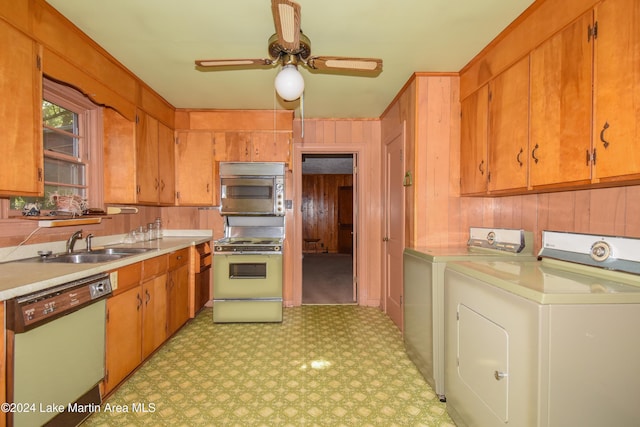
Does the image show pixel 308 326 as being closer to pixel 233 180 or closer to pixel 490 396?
pixel 233 180

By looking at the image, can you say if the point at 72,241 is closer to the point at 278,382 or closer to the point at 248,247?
the point at 248,247

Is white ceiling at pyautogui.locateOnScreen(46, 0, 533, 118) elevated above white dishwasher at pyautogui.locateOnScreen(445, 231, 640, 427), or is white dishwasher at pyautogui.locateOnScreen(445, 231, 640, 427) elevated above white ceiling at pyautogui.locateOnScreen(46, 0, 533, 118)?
white ceiling at pyautogui.locateOnScreen(46, 0, 533, 118)

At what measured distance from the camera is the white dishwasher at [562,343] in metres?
1.15

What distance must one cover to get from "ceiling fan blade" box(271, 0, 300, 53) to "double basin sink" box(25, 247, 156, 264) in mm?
1994

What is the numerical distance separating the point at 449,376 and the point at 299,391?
991mm

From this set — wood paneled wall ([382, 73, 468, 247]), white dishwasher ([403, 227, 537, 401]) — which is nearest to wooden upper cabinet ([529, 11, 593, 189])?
white dishwasher ([403, 227, 537, 401])

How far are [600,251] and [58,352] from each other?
2.73 meters

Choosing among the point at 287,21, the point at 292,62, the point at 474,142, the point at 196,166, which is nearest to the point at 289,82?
the point at 292,62

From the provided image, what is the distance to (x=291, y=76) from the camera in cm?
174

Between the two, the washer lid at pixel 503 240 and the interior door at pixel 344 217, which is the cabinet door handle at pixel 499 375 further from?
the interior door at pixel 344 217

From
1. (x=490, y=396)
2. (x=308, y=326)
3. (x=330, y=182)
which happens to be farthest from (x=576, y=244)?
(x=330, y=182)

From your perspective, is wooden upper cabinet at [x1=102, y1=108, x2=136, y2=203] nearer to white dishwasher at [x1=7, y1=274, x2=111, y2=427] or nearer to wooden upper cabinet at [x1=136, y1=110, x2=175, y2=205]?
wooden upper cabinet at [x1=136, y1=110, x2=175, y2=205]

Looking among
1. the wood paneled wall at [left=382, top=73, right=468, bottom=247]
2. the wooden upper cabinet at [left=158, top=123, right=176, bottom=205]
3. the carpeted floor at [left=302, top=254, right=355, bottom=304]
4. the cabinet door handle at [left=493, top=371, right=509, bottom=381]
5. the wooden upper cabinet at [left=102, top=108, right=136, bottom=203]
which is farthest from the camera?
the carpeted floor at [left=302, top=254, right=355, bottom=304]

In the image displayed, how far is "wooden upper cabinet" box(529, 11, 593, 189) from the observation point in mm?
1474
